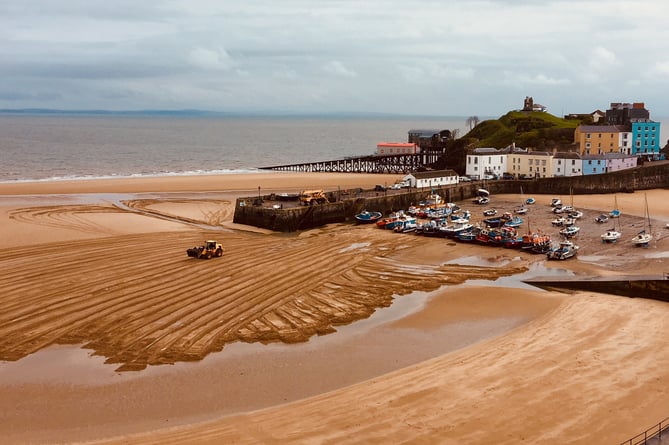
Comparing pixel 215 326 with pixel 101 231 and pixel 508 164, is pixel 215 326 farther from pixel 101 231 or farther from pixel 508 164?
pixel 508 164

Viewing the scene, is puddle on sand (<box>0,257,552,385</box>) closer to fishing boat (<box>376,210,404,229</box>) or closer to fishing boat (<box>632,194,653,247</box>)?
fishing boat (<box>632,194,653,247</box>)

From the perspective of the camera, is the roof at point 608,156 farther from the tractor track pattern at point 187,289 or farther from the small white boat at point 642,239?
the tractor track pattern at point 187,289

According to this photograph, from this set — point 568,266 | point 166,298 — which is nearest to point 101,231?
point 166,298


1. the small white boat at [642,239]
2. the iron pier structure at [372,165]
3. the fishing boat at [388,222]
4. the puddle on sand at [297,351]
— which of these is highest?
the iron pier structure at [372,165]

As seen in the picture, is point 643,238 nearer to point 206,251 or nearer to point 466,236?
point 466,236

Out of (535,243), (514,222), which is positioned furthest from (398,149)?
(535,243)

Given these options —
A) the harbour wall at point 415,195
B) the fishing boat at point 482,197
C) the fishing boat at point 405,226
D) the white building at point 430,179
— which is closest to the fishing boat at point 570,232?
the fishing boat at point 405,226
